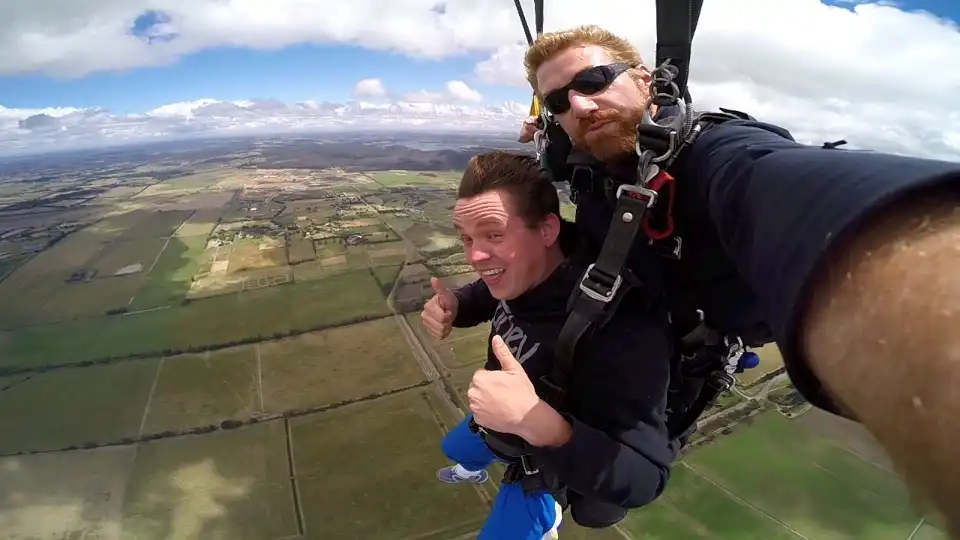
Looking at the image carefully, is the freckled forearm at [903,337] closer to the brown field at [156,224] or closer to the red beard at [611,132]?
the red beard at [611,132]

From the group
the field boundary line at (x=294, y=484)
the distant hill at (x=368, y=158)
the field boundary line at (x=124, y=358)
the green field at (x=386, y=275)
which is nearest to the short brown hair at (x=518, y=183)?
the field boundary line at (x=294, y=484)

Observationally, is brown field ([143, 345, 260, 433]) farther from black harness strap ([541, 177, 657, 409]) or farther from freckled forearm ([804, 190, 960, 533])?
freckled forearm ([804, 190, 960, 533])

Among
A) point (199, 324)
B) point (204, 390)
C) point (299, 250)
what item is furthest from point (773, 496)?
point (299, 250)

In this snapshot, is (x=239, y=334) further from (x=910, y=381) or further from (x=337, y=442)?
(x=910, y=381)

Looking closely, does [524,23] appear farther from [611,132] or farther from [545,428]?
[545,428]

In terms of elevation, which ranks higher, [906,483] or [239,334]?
[906,483]

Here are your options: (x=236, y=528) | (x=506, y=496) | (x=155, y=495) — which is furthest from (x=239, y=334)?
(x=506, y=496)

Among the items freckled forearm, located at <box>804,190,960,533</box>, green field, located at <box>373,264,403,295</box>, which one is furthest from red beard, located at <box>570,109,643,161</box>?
green field, located at <box>373,264,403,295</box>
